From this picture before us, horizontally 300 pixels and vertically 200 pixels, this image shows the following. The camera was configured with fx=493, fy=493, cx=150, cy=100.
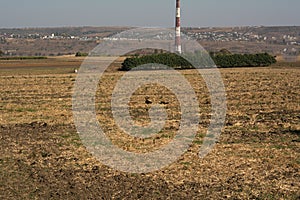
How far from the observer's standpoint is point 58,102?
23703 millimetres

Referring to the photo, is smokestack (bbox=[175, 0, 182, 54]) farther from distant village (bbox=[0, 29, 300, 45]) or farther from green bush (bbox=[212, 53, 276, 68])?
distant village (bbox=[0, 29, 300, 45])

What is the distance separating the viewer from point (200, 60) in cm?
6038

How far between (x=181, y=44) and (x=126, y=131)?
192 ft

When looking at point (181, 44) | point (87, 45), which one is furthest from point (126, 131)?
point (87, 45)

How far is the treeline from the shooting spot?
57.7m

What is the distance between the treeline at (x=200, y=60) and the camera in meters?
57.7

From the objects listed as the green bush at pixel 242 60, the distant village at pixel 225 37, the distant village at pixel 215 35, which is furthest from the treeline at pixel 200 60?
the distant village at pixel 225 37

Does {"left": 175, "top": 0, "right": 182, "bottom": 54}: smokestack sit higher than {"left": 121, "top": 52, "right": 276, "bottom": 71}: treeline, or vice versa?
{"left": 175, "top": 0, "right": 182, "bottom": 54}: smokestack

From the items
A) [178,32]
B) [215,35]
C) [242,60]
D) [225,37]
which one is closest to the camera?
[242,60]

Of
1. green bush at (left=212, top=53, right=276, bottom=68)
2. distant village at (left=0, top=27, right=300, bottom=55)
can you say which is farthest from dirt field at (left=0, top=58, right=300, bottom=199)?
distant village at (left=0, top=27, right=300, bottom=55)

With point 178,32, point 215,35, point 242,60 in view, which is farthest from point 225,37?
point 242,60

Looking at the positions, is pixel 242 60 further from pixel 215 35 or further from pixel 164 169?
pixel 215 35

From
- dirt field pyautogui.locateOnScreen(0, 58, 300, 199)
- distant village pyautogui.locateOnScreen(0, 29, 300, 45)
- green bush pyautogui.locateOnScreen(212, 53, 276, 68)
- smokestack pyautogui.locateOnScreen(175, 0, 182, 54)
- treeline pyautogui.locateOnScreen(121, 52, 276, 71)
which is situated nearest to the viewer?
dirt field pyautogui.locateOnScreen(0, 58, 300, 199)

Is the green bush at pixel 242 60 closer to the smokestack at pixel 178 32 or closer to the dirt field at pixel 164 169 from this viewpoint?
the smokestack at pixel 178 32
